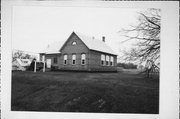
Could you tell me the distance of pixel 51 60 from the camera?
367cm

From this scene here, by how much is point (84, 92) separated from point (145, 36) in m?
1.83

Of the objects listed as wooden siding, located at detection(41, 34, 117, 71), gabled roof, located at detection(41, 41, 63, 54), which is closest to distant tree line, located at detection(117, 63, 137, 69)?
wooden siding, located at detection(41, 34, 117, 71)

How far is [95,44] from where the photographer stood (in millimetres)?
3594

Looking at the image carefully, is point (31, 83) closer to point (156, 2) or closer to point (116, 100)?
point (116, 100)

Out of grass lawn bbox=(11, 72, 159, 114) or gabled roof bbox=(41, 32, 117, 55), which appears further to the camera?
gabled roof bbox=(41, 32, 117, 55)

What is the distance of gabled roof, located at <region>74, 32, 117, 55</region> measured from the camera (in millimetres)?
3562

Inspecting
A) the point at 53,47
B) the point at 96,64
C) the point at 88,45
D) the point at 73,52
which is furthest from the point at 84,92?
the point at 53,47

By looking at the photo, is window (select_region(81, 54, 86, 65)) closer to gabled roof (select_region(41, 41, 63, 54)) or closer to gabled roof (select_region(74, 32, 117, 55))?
gabled roof (select_region(74, 32, 117, 55))

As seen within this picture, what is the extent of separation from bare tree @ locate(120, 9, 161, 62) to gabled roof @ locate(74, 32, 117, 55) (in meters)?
0.43

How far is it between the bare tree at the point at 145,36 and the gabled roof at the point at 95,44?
43 centimetres

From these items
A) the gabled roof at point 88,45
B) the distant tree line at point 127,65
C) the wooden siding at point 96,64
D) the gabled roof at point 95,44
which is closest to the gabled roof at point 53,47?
the gabled roof at point 88,45

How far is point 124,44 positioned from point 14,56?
243 centimetres

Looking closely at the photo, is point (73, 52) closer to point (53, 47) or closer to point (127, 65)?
point (53, 47)

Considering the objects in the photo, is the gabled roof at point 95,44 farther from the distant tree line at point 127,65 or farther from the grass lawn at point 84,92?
the grass lawn at point 84,92
